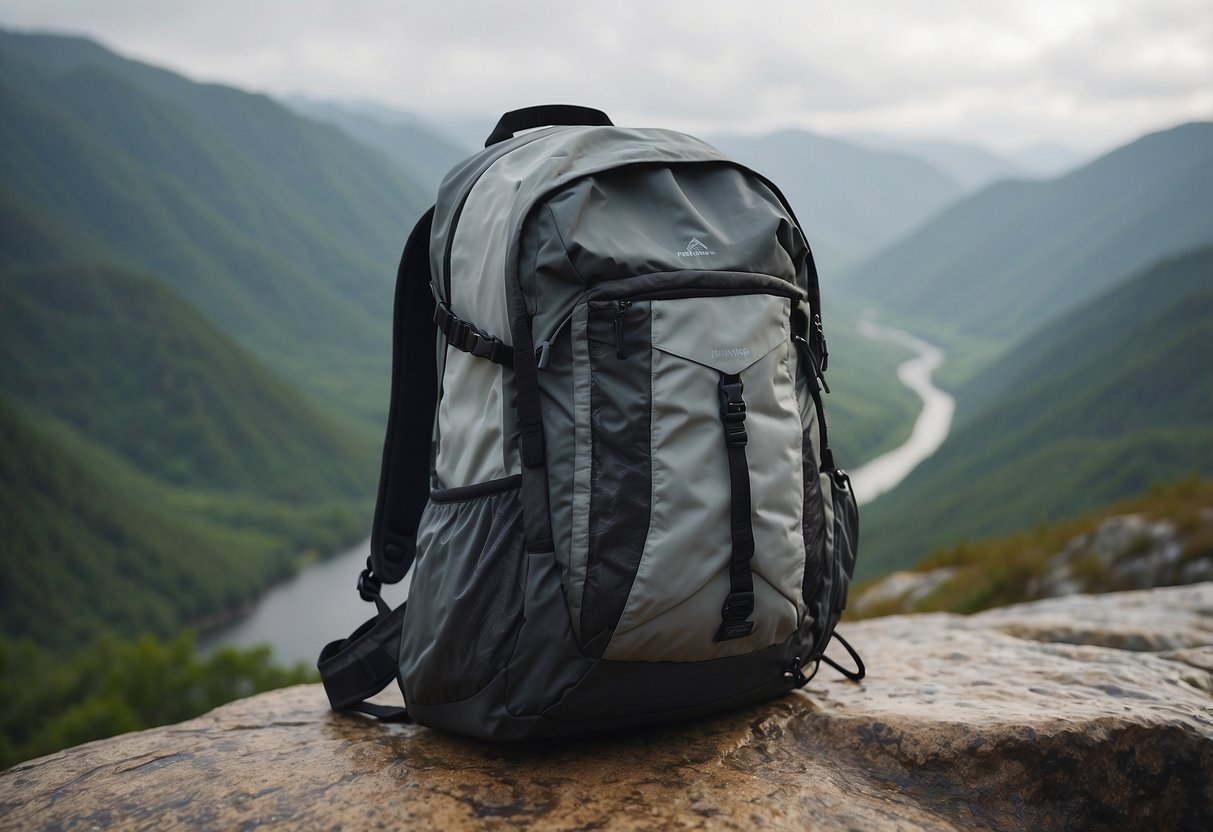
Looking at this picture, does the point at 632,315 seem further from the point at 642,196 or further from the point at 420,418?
the point at 420,418

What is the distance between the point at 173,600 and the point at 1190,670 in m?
83.0

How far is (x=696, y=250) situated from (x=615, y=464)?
27.4 inches

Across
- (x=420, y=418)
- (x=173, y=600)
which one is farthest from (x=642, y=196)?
(x=173, y=600)

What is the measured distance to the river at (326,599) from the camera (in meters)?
60.8

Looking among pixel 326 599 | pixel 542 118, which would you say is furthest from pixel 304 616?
pixel 542 118

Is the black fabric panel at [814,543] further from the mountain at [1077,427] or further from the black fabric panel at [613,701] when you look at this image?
the mountain at [1077,427]

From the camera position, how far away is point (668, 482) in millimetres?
2463

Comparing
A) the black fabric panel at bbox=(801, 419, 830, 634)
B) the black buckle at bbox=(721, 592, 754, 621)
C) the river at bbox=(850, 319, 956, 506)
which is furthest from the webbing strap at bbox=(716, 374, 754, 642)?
the river at bbox=(850, 319, 956, 506)

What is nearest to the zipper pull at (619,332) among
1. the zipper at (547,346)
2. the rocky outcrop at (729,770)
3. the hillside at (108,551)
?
the zipper at (547,346)

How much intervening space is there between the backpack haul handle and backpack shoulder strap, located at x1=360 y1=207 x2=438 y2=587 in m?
0.52

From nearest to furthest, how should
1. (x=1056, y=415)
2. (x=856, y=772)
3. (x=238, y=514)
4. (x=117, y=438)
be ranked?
(x=856, y=772)
(x=1056, y=415)
(x=238, y=514)
(x=117, y=438)

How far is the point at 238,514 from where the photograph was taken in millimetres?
95625

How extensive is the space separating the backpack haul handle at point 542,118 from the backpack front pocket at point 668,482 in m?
1.14

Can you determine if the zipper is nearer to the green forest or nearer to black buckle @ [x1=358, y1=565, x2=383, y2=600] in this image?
black buckle @ [x1=358, y1=565, x2=383, y2=600]
